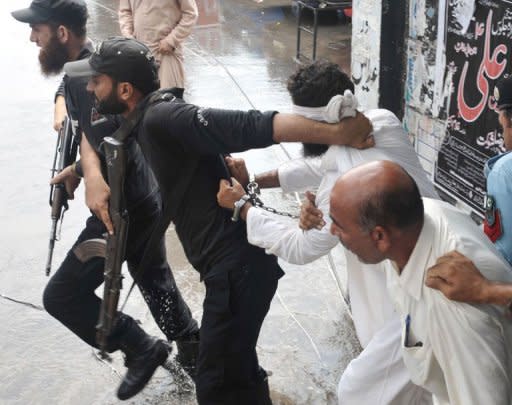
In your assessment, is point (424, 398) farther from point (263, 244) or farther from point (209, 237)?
point (209, 237)

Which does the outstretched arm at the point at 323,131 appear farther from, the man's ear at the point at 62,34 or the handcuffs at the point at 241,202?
the man's ear at the point at 62,34

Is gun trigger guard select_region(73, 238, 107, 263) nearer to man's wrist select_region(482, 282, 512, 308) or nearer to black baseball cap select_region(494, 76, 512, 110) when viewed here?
black baseball cap select_region(494, 76, 512, 110)

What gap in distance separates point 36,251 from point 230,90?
3846 millimetres

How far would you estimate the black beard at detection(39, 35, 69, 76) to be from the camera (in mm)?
4230

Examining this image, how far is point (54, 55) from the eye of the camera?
167 inches

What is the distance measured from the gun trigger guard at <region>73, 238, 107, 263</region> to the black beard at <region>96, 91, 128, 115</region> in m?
0.67

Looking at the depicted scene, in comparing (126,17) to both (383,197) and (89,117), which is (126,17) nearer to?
(89,117)

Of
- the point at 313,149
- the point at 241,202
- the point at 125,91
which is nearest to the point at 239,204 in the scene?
the point at 241,202

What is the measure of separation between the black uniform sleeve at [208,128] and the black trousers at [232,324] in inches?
22.2

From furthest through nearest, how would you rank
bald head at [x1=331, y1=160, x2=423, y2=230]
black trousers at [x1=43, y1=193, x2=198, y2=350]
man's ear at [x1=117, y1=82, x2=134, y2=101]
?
black trousers at [x1=43, y1=193, x2=198, y2=350], man's ear at [x1=117, y1=82, x2=134, y2=101], bald head at [x1=331, y1=160, x2=423, y2=230]

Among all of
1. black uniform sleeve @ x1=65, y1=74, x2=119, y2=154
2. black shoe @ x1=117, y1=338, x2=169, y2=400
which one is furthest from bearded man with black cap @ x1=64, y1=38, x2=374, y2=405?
black shoe @ x1=117, y1=338, x2=169, y2=400

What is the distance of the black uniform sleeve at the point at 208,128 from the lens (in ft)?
9.54

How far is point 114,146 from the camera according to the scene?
11.1 ft

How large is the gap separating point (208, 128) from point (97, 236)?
48.2 inches
